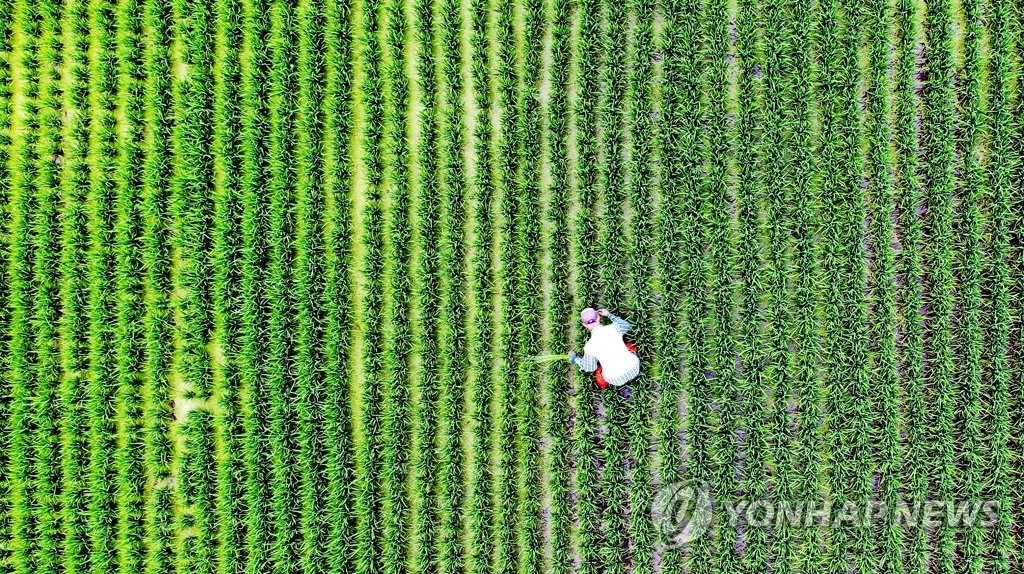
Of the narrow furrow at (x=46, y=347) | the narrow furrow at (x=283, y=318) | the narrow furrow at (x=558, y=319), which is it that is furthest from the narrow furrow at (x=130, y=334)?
the narrow furrow at (x=558, y=319)

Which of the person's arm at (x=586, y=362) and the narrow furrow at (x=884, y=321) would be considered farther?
the narrow furrow at (x=884, y=321)

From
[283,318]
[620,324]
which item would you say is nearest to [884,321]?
[620,324]

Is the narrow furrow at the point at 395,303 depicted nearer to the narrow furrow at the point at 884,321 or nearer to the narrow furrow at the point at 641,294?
the narrow furrow at the point at 641,294

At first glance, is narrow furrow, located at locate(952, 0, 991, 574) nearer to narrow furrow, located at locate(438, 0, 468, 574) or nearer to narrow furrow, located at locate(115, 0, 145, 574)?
narrow furrow, located at locate(438, 0, 468, 574)

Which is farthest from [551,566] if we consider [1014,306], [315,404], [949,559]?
[1014,306]

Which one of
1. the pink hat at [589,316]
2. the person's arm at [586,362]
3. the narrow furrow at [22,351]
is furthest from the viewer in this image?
the narrow furrow at [22,351]

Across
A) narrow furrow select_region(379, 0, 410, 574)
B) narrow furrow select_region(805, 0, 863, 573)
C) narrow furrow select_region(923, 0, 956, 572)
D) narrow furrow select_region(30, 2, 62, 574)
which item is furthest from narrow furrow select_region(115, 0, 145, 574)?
narrow furrow select_region(923, 0, 956, 572)

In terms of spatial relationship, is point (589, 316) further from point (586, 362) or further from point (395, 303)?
point (395, 303)
